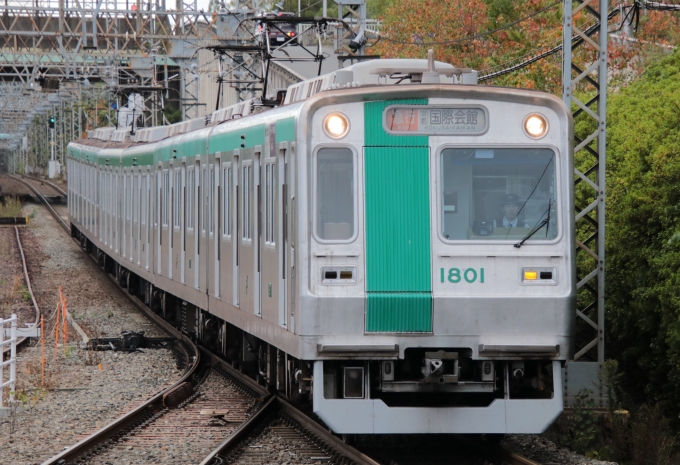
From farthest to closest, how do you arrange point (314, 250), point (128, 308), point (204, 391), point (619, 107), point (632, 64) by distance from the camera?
point (632, 64)
point (128, 308)
point (619, 107)
point (204, 391)
point (314, 250)

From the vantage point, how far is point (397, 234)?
820cm

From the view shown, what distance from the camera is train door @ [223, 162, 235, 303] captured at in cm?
1141

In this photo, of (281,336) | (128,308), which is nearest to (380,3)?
(128,308)

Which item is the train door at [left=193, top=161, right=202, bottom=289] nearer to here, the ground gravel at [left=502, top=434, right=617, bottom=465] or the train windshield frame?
the ground gravel at [left=502, top=434, right=617, bottom=465]

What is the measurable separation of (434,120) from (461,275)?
3.60ft

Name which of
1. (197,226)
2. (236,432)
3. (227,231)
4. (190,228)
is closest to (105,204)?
(190,228)

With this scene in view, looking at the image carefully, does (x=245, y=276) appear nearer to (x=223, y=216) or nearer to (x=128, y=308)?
(x=223, y=216)

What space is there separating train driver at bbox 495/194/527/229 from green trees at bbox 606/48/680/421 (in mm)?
2176

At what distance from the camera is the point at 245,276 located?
10.8m

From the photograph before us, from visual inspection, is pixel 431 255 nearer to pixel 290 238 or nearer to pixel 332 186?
pixel 332 186

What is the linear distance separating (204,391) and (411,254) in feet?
16.6

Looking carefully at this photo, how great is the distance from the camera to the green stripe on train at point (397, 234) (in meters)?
8.14

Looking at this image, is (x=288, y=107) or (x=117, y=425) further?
(x=117, y=425)

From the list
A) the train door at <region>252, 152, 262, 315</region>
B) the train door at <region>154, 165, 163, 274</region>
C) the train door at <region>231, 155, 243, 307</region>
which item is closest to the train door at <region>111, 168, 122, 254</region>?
the train door at <region>154, 165, 163, 274</region>
